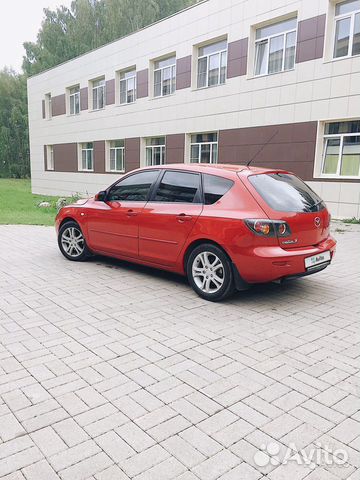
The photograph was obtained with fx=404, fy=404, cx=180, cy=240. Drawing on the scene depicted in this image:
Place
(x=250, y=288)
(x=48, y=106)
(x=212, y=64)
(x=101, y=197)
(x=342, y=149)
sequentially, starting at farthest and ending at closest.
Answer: (x=48, y=106), (x=212, y=64), (x=342, y=149), (x=101, y=197), (x=250, y=288)

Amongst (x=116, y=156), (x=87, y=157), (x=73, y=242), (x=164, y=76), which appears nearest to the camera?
(x=73, y=242)

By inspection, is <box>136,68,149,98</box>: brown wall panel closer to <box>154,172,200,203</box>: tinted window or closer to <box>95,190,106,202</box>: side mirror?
<box>95,190,106,202</box>: side mirror

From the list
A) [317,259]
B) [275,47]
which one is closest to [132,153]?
[275,47]

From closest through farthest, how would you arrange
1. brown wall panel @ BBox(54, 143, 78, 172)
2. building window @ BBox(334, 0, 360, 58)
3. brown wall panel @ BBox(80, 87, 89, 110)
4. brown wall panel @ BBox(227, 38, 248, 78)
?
building window @ BBox(334, 0, 360, 58) < brown wall panel @ BBox(227, 38, 248, 78) < brown wall panel @ BBox(80, 87, 89, 110) < brown wall panel @ BBox(54, 143, 78, 172)

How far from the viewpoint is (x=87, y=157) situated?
26.6 meters

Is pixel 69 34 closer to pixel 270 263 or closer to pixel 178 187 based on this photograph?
pixel 178 187

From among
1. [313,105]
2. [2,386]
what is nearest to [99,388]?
[2,386]

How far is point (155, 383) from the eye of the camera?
3035 millimetres

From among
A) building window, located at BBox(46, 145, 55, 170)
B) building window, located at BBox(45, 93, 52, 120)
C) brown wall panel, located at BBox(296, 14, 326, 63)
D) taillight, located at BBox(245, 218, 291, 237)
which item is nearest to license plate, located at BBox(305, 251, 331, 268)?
taillight, located at BBox(245, 218, 291, 237)

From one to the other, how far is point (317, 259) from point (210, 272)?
50.7 inches

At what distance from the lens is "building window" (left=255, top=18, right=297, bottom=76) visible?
570 inches

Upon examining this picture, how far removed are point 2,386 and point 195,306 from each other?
2.37m

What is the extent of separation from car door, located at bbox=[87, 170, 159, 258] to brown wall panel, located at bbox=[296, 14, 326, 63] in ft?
34.2

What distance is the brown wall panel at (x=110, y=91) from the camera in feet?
76.3
